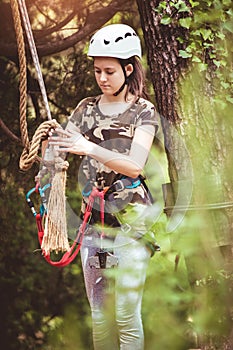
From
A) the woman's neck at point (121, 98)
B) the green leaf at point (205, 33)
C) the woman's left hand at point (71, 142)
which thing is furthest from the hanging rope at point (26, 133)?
the green leaf at point (205, 33)

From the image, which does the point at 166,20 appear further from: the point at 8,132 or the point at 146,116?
the point at 8,132

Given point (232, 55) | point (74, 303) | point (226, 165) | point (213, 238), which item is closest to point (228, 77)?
point (232, 55)

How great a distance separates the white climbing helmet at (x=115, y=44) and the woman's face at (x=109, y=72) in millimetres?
22

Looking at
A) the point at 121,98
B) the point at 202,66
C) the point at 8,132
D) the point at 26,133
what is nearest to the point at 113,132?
the point at 121,98

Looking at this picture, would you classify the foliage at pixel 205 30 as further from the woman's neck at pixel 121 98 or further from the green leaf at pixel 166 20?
the woman's neck at pixel 121 98

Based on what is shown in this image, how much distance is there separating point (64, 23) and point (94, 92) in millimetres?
290

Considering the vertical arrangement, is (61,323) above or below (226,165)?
below

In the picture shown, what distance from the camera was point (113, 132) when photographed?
2336 millimetres

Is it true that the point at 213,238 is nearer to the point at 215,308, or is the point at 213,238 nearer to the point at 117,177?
the point at 215,308

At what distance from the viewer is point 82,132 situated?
238 cm

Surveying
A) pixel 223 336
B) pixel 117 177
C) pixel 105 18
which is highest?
pixel 105 18

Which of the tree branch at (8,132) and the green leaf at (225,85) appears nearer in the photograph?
the green leaf at (225,85)

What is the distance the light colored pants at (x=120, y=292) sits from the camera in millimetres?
2365

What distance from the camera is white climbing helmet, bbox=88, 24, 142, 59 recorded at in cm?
226
